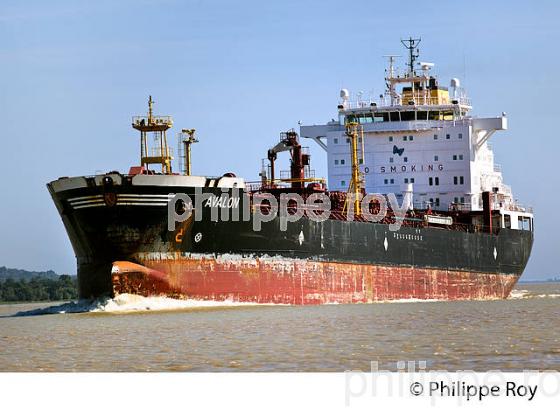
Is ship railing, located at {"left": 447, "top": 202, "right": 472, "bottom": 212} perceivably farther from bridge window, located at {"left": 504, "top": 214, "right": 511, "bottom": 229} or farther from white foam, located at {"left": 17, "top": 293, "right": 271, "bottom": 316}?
white foam, located at {"left": 17, "top": 293, "right": 271, "bottom": 316}

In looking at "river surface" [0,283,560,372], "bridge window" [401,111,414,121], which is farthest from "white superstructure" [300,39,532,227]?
"river surface" [0,283,560,372]

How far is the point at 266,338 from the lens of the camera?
18969 mm

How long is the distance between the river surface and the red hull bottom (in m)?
0.36

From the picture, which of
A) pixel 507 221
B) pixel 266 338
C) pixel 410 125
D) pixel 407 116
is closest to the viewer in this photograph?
pixel 266 338

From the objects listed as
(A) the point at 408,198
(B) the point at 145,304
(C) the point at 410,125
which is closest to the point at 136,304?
(B) the point at 145,304

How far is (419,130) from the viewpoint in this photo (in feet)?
130

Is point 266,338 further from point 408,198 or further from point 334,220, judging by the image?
point 408,198

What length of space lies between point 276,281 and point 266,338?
9569 mm

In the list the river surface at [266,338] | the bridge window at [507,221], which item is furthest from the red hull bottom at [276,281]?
the bridge window at [507,221]

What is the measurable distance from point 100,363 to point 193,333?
170 inches
